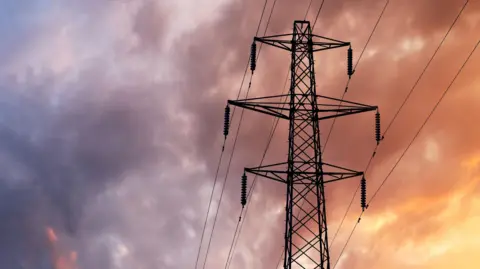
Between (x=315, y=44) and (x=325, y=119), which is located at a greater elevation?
(x=315, y=44)

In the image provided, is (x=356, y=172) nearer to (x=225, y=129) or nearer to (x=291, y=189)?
(x=291, y=189)

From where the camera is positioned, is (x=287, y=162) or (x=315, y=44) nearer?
(x=287, y=162)

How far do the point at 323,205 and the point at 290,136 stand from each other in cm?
459

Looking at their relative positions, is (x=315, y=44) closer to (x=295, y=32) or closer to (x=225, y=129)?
(x=295, y=32)

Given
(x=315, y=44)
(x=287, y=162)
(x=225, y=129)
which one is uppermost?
(x=315, y=44)

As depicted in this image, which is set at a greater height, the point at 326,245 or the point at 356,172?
the point at 356,172

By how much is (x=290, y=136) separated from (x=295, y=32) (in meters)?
7.71

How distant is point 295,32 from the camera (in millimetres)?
56938

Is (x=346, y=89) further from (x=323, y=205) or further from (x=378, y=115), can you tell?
(x=323, y=205)

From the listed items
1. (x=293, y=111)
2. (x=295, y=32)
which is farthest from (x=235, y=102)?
(x=295, y=32)

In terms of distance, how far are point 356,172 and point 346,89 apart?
6.69 m

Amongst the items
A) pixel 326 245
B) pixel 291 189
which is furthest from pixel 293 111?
pixel 326 245

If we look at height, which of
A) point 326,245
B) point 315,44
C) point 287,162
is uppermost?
point 315,44

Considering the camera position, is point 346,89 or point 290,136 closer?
point 290,136
